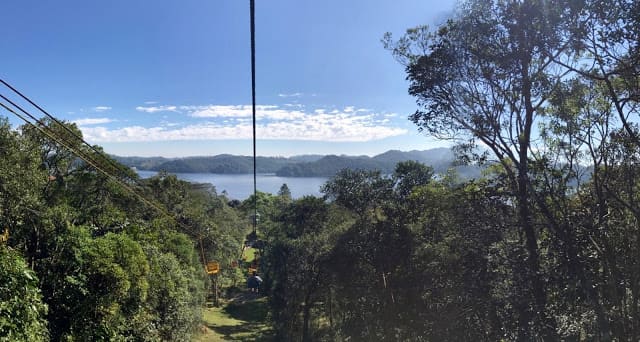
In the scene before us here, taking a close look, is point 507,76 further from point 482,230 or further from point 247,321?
point 247,321

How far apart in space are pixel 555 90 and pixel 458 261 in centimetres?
499

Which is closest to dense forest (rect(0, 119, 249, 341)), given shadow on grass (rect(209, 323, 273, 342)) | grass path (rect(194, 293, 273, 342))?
grass path (rect(194, 293, 273, 342))

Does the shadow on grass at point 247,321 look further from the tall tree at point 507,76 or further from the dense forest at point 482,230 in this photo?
the tall tree at point 507,76

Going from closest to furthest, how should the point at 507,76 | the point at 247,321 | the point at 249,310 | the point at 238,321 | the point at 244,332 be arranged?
the point at 507,76 < the point at 244,332 < the point at 238,321 < the point at 247,321 < the point at 249,310

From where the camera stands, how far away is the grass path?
21.0 meters

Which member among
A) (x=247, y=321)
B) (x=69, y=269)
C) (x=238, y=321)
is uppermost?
(x=69, y=269)

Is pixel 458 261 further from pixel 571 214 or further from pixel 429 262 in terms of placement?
pixel 571 214

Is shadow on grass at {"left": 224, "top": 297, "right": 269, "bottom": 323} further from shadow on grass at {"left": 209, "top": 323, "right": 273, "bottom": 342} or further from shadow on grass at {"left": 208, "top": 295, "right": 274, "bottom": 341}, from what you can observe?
shadow on grass at {"left": 209, "top": 323, "right": 273, "bottom": 342}

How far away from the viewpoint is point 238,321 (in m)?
26.5

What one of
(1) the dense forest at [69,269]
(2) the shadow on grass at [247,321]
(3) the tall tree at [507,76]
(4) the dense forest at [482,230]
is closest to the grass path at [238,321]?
(2) the shadow on grass at [247,321]

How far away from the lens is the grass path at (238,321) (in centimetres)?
2095

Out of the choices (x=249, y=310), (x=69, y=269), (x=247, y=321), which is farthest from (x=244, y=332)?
(x=69, y=269)

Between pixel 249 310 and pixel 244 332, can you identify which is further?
pixel 249 310

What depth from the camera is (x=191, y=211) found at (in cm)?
2445
